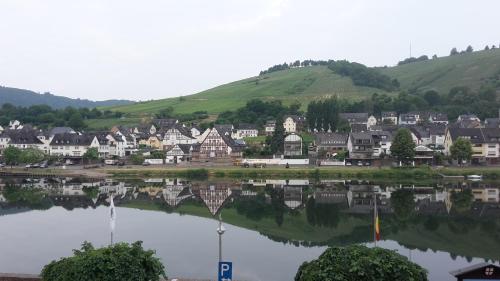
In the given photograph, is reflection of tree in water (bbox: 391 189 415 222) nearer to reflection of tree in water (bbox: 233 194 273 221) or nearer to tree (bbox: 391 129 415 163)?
reflection of tree in water (bbox: 233 194 273 221)

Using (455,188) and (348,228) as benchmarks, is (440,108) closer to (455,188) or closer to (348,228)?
(455,188)

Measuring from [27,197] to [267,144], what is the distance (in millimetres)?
34654

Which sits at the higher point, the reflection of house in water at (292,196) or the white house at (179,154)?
the white house at (179,154)

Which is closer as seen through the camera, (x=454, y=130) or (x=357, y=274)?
(x=357, y=274)

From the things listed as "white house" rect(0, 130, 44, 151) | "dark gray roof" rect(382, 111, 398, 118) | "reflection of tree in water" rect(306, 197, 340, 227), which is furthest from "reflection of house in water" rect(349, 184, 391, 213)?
"white house" rect(0, 130, 44, 151)

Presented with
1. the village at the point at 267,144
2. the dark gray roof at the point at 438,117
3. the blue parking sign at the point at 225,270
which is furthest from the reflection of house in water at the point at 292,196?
the dark gray roof at the point at 438,117

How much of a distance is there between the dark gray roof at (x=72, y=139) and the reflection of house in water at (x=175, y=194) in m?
27.3

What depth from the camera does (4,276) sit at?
1595 cm

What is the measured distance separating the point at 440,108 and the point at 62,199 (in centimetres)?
7699

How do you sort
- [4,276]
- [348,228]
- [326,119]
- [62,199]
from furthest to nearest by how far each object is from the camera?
[326,119] → [62,199] → [348,228] → [4,276]

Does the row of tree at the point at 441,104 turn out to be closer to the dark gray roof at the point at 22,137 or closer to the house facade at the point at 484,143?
the house facade at the point at 484,143

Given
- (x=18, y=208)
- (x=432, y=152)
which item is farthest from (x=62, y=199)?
(x=432, y=152)

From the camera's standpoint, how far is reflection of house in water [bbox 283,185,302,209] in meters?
41.0

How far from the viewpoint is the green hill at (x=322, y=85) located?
125188 mm
